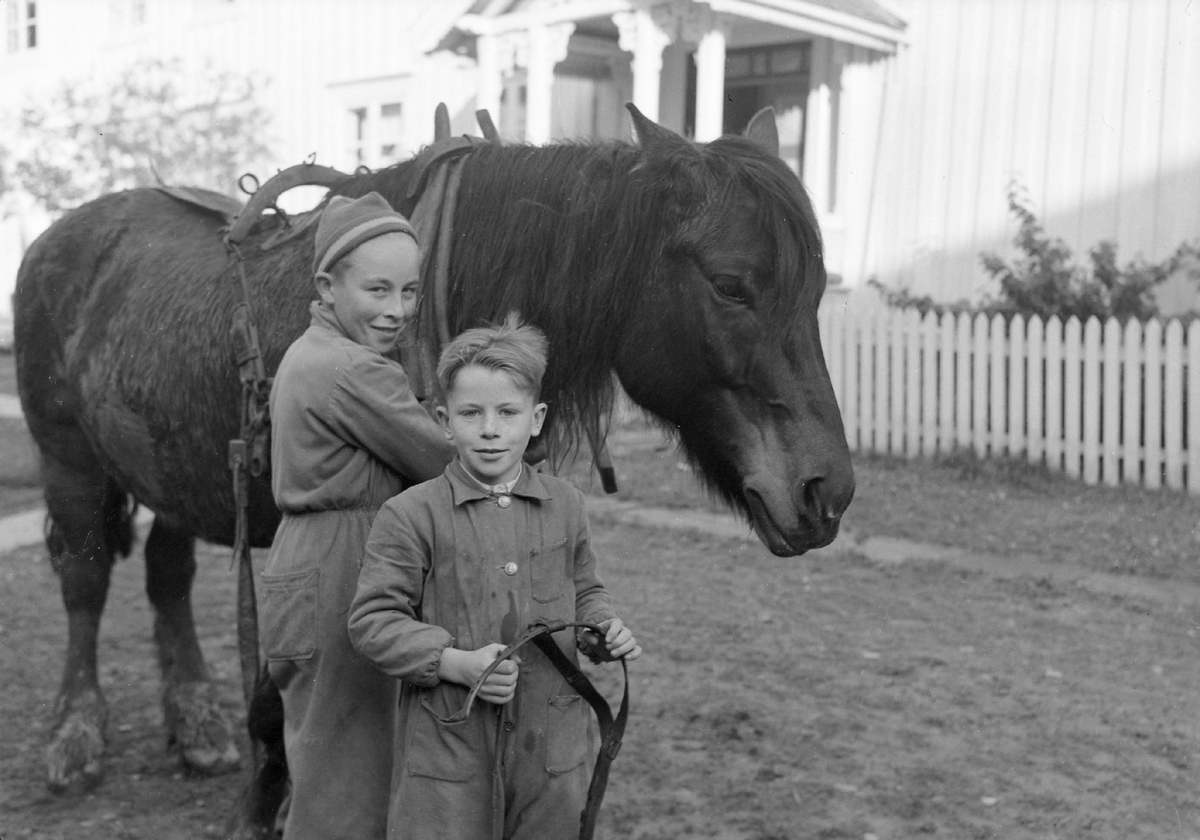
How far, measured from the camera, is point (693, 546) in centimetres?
763

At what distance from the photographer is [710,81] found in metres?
12.1

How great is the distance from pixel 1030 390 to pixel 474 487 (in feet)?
25.5

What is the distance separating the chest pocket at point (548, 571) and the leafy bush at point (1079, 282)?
773 centimetres

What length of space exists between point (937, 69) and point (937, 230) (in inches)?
60.5

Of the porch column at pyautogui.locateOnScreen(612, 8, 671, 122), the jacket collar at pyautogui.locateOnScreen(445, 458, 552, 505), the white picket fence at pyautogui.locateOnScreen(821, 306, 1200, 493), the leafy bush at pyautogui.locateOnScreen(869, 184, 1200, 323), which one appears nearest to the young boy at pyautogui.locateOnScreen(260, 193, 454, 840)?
the jacket collar at pyautogui.locateOnScreen(445, 458, 552, 505)

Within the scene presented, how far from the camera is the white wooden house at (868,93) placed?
10.8 metres

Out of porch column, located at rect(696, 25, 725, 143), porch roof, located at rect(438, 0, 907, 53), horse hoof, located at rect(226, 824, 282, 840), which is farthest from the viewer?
porch column, located at rect(696, 25, 725, 143)

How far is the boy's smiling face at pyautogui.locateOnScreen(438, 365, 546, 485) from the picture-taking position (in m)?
2.28

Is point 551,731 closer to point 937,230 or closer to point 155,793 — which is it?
point 155,793

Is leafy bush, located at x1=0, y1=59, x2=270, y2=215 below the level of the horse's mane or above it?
above

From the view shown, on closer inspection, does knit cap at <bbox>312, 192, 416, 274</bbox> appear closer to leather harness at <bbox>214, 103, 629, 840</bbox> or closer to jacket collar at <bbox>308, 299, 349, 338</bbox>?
jacket collar at <bbox>308, 299, 349, 338</bbox>

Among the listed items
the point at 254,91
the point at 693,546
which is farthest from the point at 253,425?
the point at 254,91

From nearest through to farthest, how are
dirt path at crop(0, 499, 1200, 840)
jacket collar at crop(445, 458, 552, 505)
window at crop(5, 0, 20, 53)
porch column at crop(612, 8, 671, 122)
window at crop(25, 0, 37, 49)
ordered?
1. jacket collar at crop(445, 458, 552, 505)
2. dirt path at crop(0, 499, 1200, 840)
3. porch column at crop(612, 8, 671, 122)
4. window at crop(25, 0, 37, 49)
5. window at crop(5, 0, 20, 53)

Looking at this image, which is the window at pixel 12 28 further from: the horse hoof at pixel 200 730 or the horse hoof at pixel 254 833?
the horse hoof at pixel 254 833
